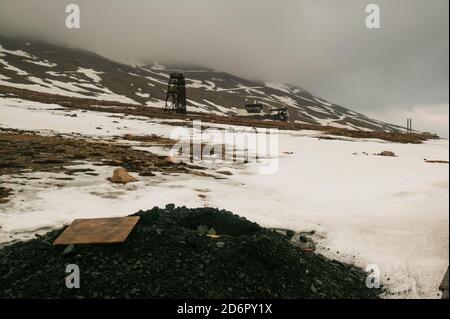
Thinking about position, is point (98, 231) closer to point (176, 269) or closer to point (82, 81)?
point (176, 269)

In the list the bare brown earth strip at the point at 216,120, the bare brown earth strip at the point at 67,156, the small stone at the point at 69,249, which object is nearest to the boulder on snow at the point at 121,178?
the bare brown earth strip at the point at 67,156

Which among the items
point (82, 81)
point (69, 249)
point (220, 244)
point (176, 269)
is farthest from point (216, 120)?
point (82, 81)

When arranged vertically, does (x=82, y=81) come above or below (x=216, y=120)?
above

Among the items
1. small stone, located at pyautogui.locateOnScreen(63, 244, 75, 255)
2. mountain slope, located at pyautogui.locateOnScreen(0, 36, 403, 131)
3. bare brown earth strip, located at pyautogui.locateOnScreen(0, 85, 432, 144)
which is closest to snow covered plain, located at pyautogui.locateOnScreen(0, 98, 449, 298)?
small stone, located at pyautogui.locateOnScreen(63, 244, 75, 255)

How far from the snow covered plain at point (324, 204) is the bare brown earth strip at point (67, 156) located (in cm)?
108

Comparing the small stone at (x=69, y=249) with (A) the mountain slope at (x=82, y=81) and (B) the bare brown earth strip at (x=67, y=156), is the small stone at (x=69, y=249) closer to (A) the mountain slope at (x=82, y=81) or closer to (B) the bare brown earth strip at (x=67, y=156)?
(B) the bare brown earth strip at (x=67, y=156)

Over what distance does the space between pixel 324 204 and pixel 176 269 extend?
8.04 m

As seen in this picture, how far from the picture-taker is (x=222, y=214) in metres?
9.22

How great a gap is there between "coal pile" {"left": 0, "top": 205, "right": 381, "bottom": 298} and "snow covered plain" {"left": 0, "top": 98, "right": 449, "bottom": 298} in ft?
4.44

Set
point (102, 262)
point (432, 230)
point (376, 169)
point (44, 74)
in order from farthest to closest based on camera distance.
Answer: point (44, 74), point (376, 169), point (432, 230), point (102, 262)

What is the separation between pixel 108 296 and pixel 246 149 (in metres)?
21.0

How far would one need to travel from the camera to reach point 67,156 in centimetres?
1825
